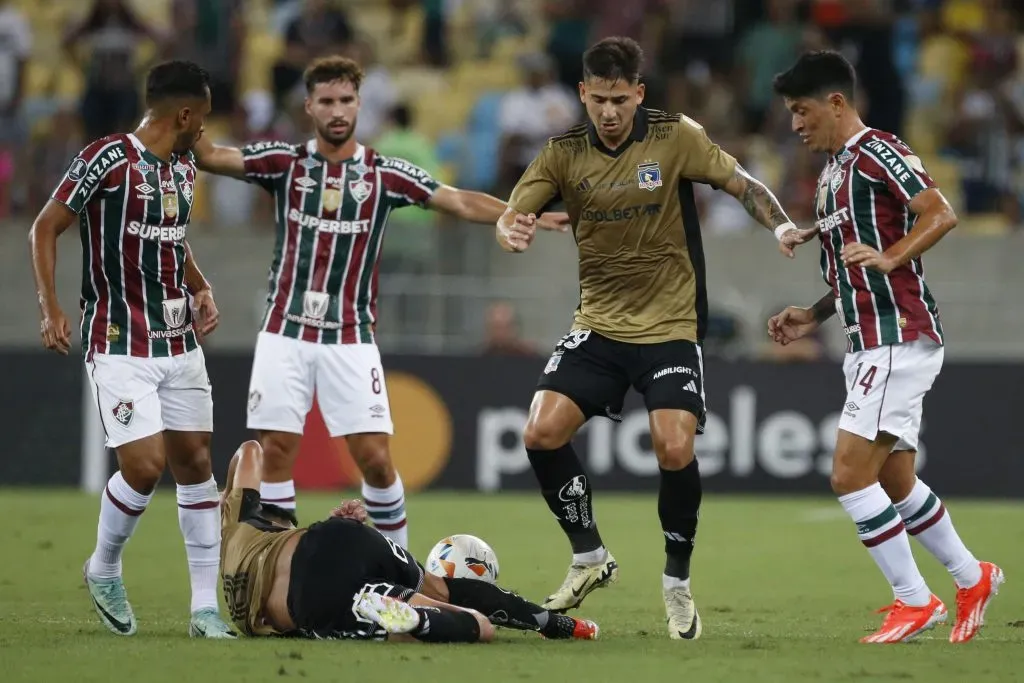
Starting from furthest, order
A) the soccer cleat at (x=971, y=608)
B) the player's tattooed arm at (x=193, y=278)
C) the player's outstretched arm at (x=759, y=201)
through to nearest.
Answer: the player's tattooed arm at (x=193, y=278) → the player's outstretched arm at (x=759, y=201) → the soccer cleat at (x=971, y=608)

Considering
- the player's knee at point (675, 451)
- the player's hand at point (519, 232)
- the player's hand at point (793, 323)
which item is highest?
the player's hand at point (519, 232)

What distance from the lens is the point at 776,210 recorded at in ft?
25.9

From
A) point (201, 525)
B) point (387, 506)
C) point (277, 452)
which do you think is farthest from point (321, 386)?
point (201, 525)

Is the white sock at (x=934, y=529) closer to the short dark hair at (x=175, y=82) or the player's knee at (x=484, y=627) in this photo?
the player's knee at (x=484, y=627)

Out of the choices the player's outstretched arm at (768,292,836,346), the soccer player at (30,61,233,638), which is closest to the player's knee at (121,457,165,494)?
the soccer player at (30,61,233,638)

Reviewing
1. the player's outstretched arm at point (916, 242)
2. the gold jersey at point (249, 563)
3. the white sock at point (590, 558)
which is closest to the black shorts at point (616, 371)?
the white sock at point (590, 558)

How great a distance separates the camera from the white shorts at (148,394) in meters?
7.61

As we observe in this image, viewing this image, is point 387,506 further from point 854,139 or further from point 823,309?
point 854,139

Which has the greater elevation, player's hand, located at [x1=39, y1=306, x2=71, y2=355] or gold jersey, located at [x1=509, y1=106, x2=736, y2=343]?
gold jersey, located at [x1=509, y1=106, x2=736, y2=343]

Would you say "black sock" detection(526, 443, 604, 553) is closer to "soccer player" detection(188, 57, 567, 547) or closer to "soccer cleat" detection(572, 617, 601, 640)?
"soccer cleat" detection(572, 617, 601, 640)

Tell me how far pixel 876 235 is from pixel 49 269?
3.65 m

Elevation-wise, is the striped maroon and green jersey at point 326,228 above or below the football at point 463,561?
above

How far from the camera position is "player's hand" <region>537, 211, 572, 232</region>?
8.05m

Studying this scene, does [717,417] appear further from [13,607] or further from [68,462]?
[13,607]
